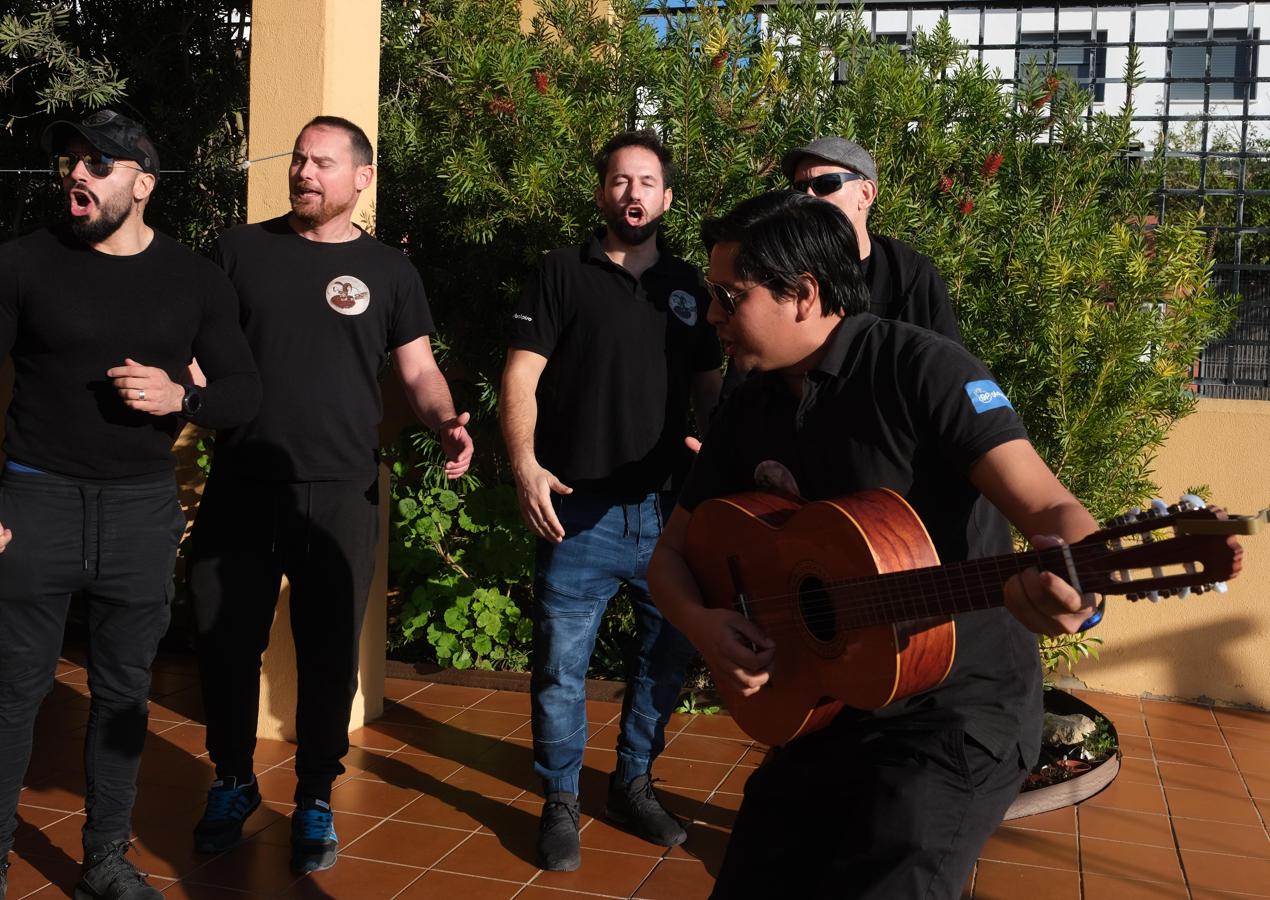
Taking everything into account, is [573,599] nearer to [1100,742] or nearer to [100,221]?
[100,221]

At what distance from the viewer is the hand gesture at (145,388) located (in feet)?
11.5

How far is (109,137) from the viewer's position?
367cm

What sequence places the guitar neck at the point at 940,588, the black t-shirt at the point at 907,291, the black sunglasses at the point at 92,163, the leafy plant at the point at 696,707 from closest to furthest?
the guitar neck at the point at 940,588 < the black sunglasses at the point at 92,163 < the black t-shirt at the point at 907,291 < the leafy plant at the point at 696,707

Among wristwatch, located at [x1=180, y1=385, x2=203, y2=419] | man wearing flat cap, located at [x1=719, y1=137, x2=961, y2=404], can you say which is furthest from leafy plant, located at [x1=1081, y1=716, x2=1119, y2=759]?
wristwatch, located at [x1=180, y1=385, x2=203, y2=419]

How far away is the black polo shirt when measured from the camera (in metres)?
2.29

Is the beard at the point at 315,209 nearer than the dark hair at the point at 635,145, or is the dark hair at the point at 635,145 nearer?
the beard at the point at 315,209

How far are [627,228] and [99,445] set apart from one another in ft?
5.76

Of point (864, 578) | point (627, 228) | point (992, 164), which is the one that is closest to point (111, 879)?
point (627, 228)

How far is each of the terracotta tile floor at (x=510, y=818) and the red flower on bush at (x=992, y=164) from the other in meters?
2.42

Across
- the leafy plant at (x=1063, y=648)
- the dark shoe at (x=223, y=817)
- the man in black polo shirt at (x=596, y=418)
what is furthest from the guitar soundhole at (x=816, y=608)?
the leafy plant at (x=1063, y=648)

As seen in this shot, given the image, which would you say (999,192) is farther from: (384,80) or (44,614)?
(44,614)

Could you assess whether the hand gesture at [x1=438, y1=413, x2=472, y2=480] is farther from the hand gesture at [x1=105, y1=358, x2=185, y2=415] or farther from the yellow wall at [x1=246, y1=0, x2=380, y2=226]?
the yellow wall at [x1=246, y1=0, x2=380, y2=226]

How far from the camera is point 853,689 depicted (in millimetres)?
2271

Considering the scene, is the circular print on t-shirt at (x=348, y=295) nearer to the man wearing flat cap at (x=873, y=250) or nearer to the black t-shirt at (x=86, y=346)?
the black t-shirt at (x=86, y=346)
